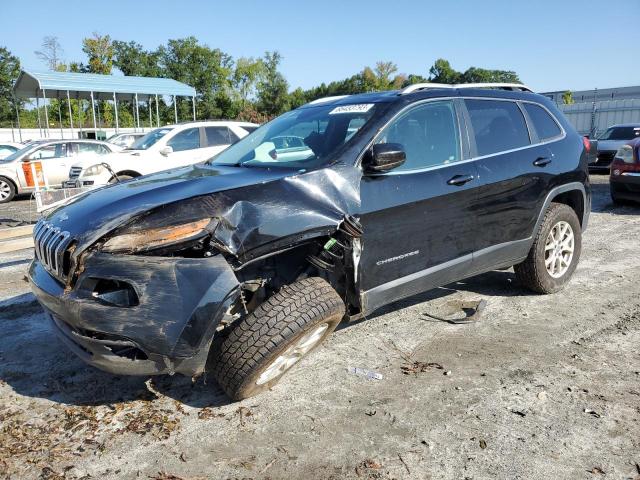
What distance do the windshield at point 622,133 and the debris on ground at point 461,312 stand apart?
13.2 m

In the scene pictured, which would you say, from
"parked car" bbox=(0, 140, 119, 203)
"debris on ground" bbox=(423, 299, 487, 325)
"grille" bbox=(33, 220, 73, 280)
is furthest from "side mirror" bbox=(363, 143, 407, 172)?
"parked car" bbox=(0, 140, 119, 203)

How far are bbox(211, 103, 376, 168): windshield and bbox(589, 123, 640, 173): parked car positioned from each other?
12727 mm

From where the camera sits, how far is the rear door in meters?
3.97

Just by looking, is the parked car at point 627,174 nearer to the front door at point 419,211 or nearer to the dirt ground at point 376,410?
the dirt ground at point 376,410

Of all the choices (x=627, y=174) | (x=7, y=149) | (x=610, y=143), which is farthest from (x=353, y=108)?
(x=7, y=149)

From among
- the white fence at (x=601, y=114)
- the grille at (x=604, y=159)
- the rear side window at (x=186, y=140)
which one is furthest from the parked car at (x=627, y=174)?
the white fence at (x=601, y=114)

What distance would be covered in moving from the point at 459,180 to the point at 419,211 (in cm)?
51

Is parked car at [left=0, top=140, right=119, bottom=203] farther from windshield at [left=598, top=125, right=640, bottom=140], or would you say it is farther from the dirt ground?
windshield at [left=598, top=125, right=640, bottom=140]

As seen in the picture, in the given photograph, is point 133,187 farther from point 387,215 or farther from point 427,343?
point 427,343

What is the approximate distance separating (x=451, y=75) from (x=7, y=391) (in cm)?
8469

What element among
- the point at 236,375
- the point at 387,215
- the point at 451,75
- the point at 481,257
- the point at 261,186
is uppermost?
the point at 451,75

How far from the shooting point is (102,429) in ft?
9.12

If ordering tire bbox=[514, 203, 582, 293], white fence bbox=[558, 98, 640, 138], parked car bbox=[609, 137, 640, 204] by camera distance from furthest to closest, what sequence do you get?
white fence bbox=[558, 98, 640, 138] < parked car bbox=[609, 137, 640, 204] < tire bbox=[514, 203, 582, 293]

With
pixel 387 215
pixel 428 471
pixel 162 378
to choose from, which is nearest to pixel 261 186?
pixel 387 215
